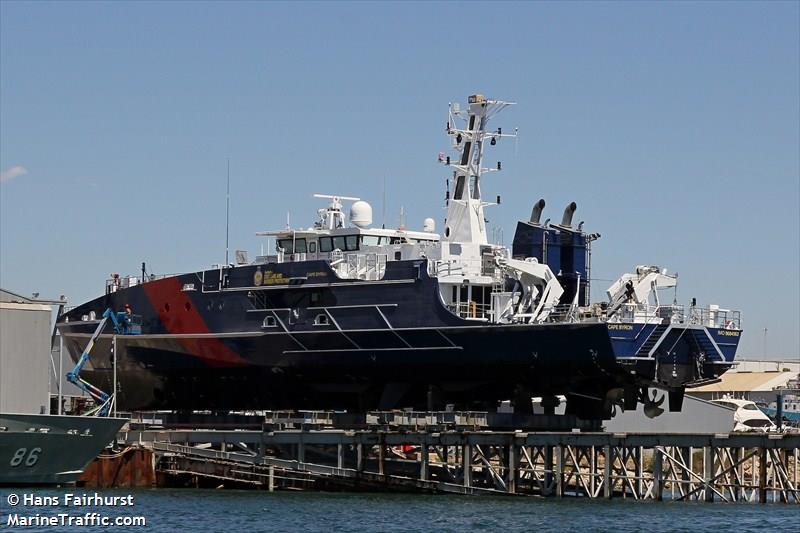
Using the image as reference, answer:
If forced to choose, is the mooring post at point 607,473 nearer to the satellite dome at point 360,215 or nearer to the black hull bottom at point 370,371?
the black hull bottom at point 370,371

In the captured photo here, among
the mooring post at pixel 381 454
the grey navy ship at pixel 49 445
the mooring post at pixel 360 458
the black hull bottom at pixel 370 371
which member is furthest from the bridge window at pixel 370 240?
the grey navy ship at pixel 49 445

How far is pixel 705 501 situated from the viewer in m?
45.0

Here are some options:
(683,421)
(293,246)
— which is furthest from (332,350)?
(683,421)

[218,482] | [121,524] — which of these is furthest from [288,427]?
[121,524]

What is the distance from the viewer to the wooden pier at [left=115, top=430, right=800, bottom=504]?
146 feet

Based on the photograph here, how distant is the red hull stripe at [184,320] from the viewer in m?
55.2

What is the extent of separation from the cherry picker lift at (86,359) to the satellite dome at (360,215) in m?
8.69

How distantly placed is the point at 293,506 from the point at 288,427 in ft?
24.1

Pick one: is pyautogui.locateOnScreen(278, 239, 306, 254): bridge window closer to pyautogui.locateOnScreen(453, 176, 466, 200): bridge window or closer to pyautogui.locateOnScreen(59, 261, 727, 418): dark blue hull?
pyautogui.locateOnScreen(59, 261, 727, 418): dark blue hull

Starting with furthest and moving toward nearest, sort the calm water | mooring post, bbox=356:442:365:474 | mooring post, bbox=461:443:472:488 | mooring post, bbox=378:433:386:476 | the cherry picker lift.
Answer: the cherry picker lift → mooring post, bbox=356:442:365:474 → mooring post, bbox=378:433:386:476 → mooring post, bbox=461:443:472:488 → the calm water

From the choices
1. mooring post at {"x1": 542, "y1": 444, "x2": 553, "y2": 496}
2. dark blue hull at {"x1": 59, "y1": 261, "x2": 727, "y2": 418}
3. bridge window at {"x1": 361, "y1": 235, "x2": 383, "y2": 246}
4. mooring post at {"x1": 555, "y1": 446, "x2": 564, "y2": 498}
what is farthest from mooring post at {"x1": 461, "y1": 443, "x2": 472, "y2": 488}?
bridge window at {"x1": 361, "y1": 235, "x2": 383, "y2": 246}

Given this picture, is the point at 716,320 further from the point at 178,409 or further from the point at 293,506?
the point at 178,409

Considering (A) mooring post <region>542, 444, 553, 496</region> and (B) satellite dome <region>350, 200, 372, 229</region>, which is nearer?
(A) mooring post <region>542, 444, 553, 496</region>

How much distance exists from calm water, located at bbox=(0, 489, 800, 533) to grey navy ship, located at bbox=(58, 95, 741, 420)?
17.8 feet
